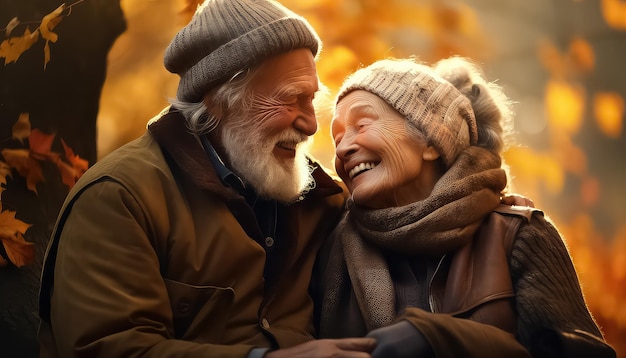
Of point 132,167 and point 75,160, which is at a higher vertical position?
point 132,167

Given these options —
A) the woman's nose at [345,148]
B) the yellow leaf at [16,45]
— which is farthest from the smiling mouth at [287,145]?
the yellow leaf at [16,45]

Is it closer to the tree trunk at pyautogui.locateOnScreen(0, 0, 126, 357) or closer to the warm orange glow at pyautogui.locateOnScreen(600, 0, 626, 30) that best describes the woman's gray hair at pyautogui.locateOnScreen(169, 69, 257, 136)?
the tree trunk at pyautogui.locateOnScreen(0, 0, 126, 357)

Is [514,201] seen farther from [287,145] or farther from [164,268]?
[164,268]

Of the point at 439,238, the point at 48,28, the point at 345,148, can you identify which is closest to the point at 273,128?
the point at 345,148

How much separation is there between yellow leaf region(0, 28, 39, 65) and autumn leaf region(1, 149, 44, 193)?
0.26 m

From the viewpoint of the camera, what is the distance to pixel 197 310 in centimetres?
209

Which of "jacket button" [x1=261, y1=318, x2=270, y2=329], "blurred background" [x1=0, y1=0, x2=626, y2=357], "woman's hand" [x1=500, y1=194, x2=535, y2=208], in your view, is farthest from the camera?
"blurred background" [x1=0, y1=0, x2=626, y2=357]

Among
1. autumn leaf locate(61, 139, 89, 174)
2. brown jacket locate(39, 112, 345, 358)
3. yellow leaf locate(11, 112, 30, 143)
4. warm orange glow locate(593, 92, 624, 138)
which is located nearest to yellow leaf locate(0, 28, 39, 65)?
yellow leaf locate(11, 112, 30, 143)

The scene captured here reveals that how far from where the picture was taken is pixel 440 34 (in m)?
3.18

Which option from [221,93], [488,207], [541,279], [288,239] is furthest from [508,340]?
[221,93]

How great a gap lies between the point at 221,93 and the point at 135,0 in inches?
25.3

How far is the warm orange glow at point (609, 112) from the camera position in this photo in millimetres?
3207

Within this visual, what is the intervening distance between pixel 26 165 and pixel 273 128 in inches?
29.5

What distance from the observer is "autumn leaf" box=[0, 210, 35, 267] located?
246 centimetres
